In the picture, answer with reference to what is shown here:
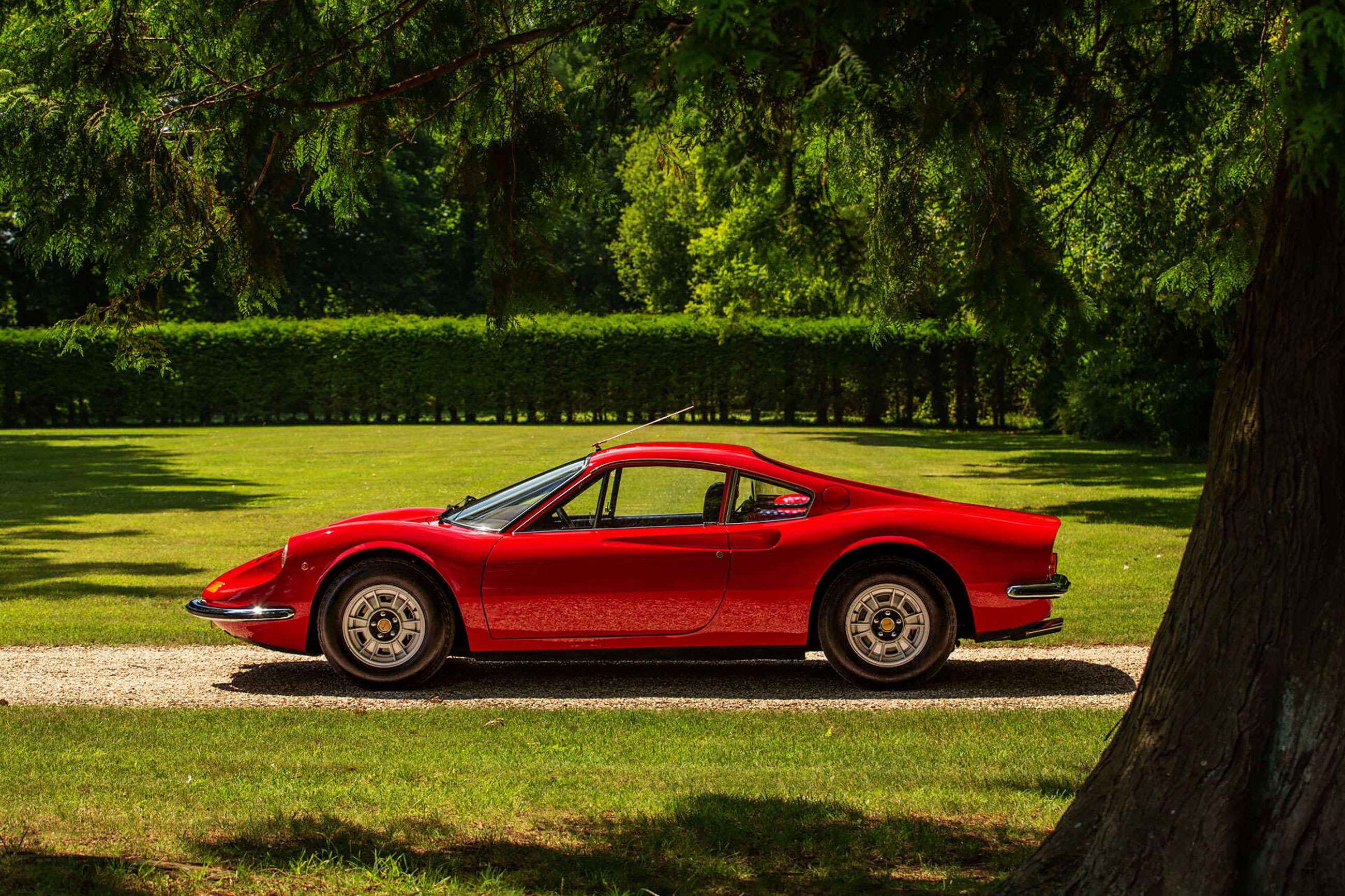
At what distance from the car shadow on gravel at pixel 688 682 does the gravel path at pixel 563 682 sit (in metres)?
0.01

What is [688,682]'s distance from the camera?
827 centimetres

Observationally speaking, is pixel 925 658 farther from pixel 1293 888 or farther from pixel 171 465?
pixel 171 465

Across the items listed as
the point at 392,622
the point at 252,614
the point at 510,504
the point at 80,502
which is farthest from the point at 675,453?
the point at 80,502

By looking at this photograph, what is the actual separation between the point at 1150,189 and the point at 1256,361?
8.95 meters

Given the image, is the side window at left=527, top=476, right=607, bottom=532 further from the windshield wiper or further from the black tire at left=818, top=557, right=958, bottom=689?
the black tire at left=818, top=557, right=958, bottom=689

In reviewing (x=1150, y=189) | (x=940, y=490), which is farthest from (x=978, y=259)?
(x=940, y=490)

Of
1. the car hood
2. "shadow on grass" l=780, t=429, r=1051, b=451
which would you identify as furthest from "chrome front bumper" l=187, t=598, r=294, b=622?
"shadow on grass" l=780, t=429, r=1051, b=451

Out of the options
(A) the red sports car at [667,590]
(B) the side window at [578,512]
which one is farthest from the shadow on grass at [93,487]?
(B) the side window at [578,512]

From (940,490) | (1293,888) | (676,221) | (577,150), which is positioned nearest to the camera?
(1293,888)

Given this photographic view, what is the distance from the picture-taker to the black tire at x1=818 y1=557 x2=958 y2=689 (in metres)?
7.78

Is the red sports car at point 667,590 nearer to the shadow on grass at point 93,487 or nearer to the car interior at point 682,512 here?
the car interior at point 682,512

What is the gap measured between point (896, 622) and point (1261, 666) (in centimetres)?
394

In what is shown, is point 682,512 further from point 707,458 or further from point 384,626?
point 384,626

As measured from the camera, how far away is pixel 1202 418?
29391mm
